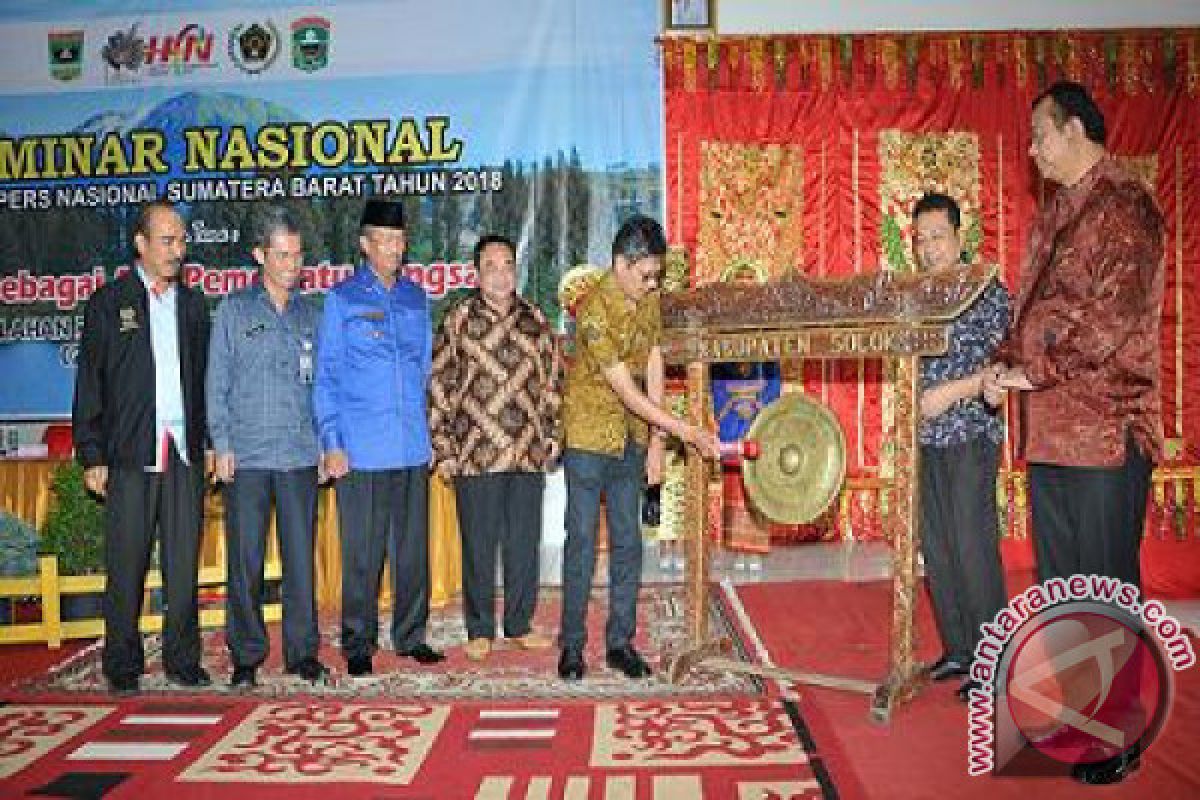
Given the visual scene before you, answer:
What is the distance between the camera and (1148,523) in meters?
5.43

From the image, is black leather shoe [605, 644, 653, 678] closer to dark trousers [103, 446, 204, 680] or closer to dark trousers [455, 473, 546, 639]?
dark trousers [455, 473, 546, 639]

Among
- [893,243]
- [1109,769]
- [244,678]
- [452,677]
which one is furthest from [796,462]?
[893,243]

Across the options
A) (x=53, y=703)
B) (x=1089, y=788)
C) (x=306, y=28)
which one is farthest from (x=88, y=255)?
→ (x=1089, y=788)

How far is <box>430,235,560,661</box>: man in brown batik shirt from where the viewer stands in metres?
3.71

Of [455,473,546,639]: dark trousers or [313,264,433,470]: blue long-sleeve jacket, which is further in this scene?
[455,473,546,639]: dark trousers

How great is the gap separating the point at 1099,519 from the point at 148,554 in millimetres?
2815

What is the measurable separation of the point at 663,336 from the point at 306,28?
4.09 metres

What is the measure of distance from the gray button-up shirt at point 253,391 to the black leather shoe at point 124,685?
0.76 metres

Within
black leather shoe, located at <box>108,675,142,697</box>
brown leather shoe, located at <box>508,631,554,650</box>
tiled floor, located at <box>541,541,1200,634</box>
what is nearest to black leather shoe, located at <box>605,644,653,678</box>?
brown leather shoe, located at <box>508,631,554,650</box>

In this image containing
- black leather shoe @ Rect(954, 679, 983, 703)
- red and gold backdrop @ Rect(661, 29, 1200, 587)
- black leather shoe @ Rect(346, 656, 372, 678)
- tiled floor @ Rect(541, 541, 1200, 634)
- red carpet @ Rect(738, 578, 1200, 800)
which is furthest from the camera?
red and gold backdrop @ Rect(661, 29, 1200, 587)

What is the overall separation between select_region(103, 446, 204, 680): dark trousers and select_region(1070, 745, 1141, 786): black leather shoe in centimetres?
268

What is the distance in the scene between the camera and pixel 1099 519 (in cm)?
252

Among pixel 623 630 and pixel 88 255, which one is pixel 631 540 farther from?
pixel 88 255

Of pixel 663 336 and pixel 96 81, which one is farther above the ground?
pixel 96 81
